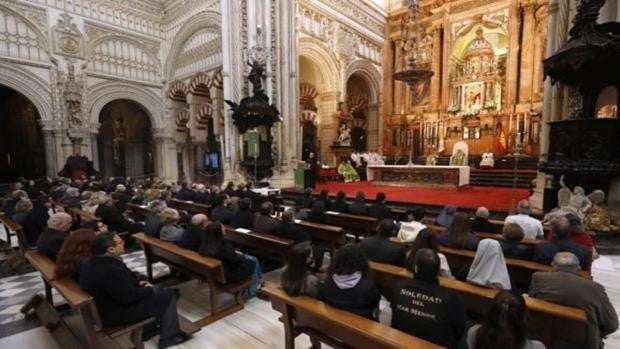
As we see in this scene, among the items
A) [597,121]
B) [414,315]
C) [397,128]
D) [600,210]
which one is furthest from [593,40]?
[397,128]

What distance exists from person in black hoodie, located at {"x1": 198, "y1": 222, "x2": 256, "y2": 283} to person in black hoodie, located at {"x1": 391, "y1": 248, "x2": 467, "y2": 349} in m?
1.90

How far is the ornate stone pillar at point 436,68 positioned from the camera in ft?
55.1

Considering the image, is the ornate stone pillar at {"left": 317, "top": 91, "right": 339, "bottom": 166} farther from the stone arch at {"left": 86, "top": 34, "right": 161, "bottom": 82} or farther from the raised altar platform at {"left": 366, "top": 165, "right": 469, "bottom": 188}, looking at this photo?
the stone arch at {"left": 86, "top": 34, "right": 161, "bottom": 82}

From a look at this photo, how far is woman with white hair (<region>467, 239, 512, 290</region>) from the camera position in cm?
246

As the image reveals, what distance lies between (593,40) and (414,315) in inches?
227

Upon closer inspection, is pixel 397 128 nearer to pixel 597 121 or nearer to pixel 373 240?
pixel 597 121

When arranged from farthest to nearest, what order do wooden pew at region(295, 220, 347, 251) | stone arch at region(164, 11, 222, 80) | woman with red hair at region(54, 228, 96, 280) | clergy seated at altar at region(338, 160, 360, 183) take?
clergy seated at altar at region(338, 160, 360, 183) < stone arch at region(164, 11, 222, 80) < wooden pew at region(295, 220, 347, 251) < woman with red hair at region(54, 228, 96, 280)

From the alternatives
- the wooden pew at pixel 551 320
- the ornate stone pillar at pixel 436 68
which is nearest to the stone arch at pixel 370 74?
the ornate stone pillar at pixel 436 68

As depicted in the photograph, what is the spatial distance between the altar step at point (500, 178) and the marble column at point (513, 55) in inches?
163

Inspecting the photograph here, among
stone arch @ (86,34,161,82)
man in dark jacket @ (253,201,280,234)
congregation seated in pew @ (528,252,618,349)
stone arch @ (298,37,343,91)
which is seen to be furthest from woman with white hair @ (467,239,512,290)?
stone arch @ (86,34,161,82)

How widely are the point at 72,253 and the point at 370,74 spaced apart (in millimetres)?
16915

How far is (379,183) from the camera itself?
12203mm

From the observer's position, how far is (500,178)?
11.9 m

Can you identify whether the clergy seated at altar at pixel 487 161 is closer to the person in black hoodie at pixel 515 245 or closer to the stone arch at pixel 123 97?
the person in black hoodie at pixel 515 245
